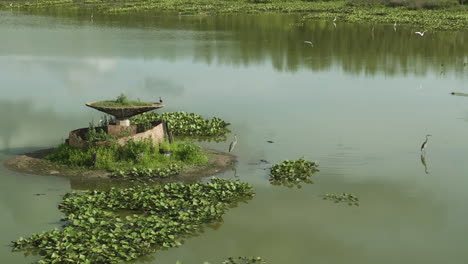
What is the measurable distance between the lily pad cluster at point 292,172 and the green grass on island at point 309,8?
3764 cm

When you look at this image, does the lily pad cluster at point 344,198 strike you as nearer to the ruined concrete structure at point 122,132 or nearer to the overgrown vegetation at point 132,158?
the overgrown vegetation at point 132,158

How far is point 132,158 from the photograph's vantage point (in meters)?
14.4

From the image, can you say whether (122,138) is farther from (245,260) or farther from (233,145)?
(245,260)

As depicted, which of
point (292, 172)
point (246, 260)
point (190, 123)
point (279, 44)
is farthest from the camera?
point (279, 44)

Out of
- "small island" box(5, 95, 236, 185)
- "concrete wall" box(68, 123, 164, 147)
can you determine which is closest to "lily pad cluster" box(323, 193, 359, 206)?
"small island" box(5, 95, 236, 185)

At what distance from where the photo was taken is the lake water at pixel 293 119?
11234 millimetres

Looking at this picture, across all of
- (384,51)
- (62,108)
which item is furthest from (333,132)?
(384,51)

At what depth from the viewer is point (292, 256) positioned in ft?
34.5

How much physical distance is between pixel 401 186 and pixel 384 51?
24.0 metres

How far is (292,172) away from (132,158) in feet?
11.5

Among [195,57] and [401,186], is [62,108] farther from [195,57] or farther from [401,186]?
[195,57]

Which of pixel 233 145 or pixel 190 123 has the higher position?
pixel 190 123

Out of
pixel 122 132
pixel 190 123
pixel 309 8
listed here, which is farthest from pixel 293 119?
pixel 309 8

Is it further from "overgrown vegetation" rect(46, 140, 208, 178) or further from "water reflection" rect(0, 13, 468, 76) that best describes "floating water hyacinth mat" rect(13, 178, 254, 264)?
"water reflection" rect(0, 13, 468, 76)
